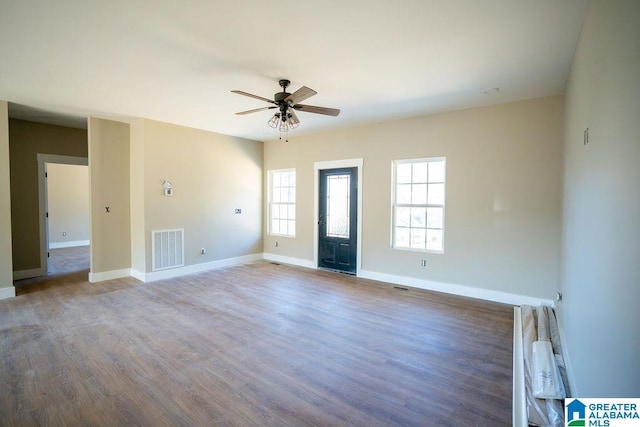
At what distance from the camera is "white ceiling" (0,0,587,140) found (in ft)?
7.41

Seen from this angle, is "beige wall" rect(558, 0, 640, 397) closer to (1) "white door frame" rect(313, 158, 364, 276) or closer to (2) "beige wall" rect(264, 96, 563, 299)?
(2) "beige wall" rect(264, 96, 563, 299)

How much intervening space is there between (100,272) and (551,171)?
725 cm

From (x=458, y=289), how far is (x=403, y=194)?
179 cm

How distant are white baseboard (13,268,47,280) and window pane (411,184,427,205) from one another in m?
7.07

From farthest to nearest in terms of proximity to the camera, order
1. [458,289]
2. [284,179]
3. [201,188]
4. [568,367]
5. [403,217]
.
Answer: [284,179]
[201,188]
[403,217]
[458,289]
[568,367]

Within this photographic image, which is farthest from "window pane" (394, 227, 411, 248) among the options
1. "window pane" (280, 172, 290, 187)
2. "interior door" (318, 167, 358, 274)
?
"window pane" (280, 172, 290, 187)

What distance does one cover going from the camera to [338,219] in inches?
245

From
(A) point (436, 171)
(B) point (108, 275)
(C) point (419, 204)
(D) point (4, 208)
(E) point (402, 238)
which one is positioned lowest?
(B) point (108, 275)

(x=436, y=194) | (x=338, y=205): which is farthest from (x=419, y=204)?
(x=338, y=205)

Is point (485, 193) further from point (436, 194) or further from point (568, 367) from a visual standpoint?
point (568, 367)

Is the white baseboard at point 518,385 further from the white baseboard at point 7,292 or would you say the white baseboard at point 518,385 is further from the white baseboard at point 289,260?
the white baseboard at point 7,292

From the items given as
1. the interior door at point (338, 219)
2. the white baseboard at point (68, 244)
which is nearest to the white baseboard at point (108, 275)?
the interior door at point (338, 219)

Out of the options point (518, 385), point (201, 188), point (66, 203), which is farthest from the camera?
point (66, 203)

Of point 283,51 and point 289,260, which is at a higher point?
point 283,51
